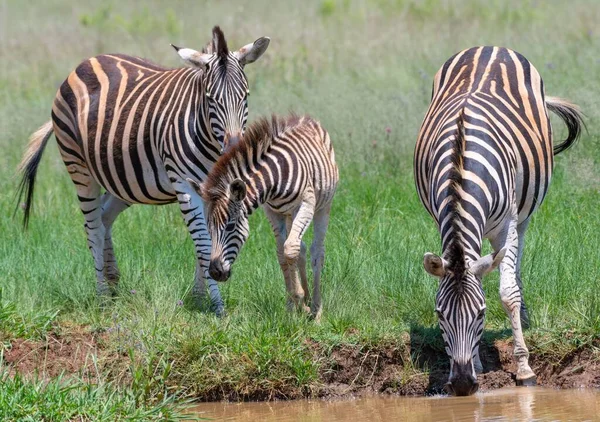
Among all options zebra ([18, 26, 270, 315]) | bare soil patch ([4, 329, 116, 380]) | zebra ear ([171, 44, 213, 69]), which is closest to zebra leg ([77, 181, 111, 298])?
zebra ([18, 26, 270, 315])

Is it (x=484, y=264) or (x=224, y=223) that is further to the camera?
(x=224, y=223)

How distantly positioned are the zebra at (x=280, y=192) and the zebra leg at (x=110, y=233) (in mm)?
1757

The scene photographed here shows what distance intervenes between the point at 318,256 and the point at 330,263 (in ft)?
1.74

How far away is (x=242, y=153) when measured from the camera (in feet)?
22.1

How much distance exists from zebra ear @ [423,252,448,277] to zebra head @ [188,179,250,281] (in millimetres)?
1487

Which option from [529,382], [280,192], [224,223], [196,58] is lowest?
[529,382]

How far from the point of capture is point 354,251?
7980 millimetres

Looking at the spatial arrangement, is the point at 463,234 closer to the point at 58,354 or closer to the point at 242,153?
the point at 242,153

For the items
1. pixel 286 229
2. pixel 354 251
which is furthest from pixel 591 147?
pixel 286 229

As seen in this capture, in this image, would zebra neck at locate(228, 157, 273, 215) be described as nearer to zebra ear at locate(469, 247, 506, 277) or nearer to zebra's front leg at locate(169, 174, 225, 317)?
zebra's front leg at locate(169, 174, 225, 317)

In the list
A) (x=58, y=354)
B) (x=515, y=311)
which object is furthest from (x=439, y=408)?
(x=58, y=354)

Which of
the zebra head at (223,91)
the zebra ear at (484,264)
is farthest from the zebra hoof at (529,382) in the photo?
the zebra head at (223,91)

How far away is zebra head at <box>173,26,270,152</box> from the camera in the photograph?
7.24 m

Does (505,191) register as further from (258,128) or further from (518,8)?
(518,8)
